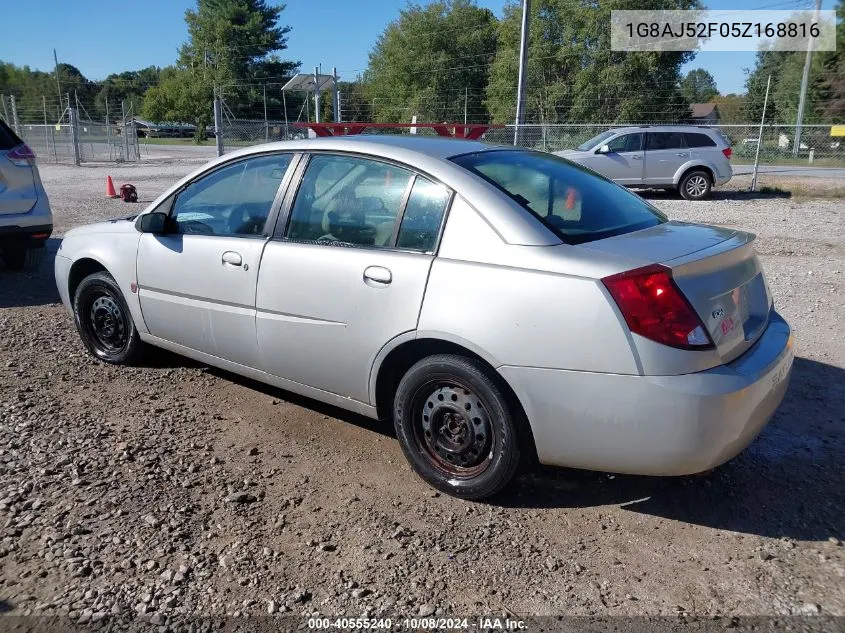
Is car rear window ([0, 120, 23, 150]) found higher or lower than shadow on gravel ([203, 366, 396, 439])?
higher

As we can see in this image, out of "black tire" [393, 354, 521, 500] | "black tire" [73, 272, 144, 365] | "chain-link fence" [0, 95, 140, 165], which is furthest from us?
"chain-link fence" [0, 95, 140, 165]

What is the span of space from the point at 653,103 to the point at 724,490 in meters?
37.8

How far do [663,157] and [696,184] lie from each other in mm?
1052

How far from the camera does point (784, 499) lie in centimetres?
324

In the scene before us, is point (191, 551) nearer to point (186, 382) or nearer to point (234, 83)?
point (186, 382)

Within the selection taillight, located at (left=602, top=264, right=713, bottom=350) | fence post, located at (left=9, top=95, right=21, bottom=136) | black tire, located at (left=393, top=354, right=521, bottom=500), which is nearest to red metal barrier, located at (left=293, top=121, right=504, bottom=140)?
black tire, located at (left=393, top=354, right=521, bottom=500)

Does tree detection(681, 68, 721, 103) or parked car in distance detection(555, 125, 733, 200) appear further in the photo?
tree detection(681, 68, 721, 103)

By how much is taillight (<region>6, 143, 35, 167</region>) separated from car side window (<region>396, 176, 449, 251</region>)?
18.0 feet

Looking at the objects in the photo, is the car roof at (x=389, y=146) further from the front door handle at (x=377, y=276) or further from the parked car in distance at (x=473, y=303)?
the front door handle at (x=377, y=276)

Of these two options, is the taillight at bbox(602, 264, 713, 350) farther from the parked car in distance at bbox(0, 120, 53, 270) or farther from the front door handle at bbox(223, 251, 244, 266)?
the parked car in distance at bbox(0, 120, 53, 270)

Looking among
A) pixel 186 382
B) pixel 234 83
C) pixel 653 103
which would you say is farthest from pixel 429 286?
pixel 234 83

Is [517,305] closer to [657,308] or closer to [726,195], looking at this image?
[657,308]

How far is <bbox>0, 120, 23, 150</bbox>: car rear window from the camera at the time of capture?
7137 millimetres

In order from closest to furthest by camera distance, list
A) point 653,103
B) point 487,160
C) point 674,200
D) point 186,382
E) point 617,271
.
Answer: point 617,271 < point 487,160 < point 186,382 < point 674,200 < point 653,103
